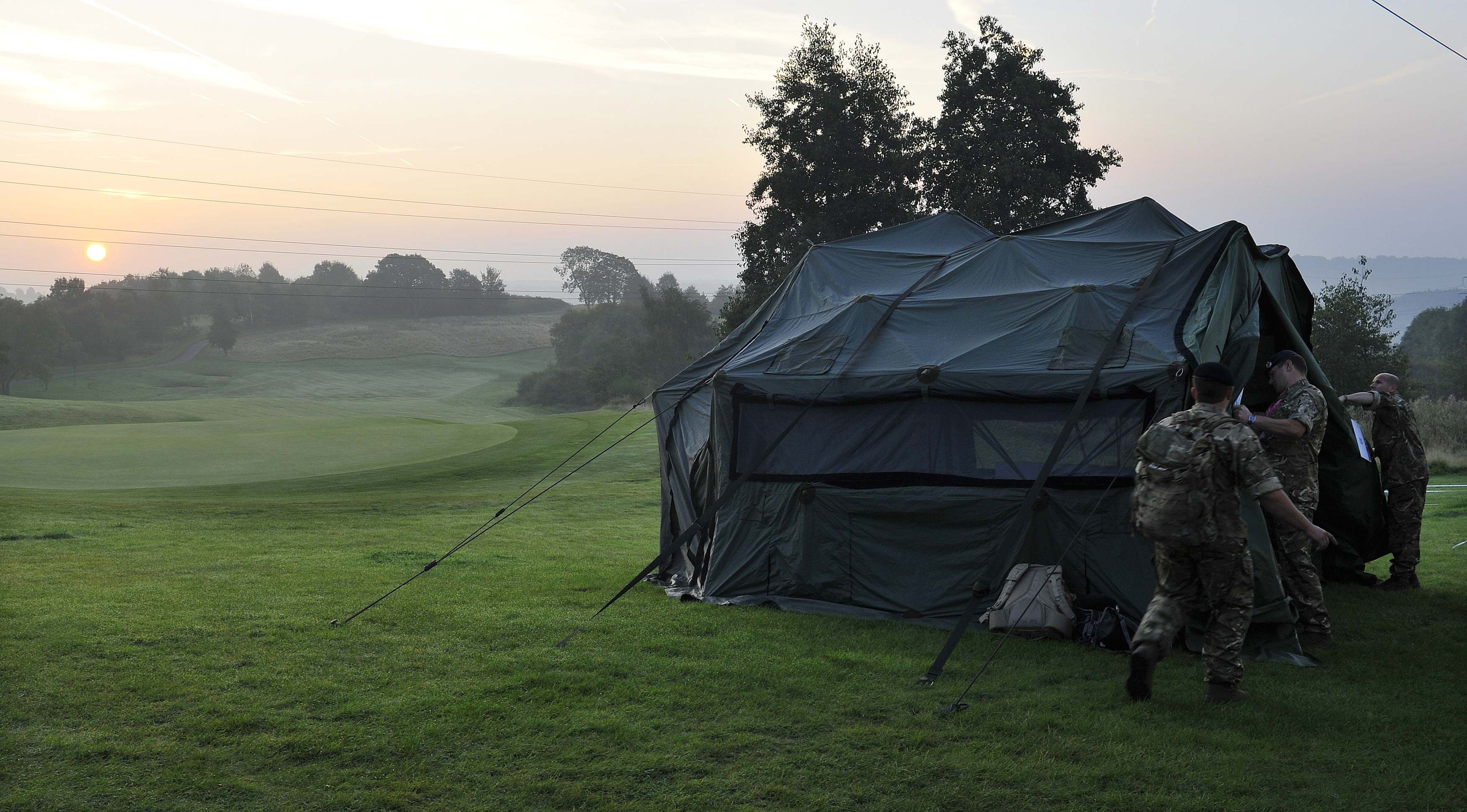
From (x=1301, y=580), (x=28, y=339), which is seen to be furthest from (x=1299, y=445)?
(x=28, y=339)

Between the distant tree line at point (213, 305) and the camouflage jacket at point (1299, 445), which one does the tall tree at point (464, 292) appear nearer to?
the distant tree line at point (213, 305)

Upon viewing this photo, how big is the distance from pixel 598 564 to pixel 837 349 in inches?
165

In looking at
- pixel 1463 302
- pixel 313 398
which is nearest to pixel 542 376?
pixel 313 398

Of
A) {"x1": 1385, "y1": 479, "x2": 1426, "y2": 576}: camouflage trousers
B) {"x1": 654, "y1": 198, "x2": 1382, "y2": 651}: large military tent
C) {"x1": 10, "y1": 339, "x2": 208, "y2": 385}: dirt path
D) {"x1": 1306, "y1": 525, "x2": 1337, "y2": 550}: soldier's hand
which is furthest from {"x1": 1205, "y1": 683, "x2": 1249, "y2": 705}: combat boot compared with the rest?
{"x1": 10, "y1": 339, "x2": 208, "y2": 385}: dirt path

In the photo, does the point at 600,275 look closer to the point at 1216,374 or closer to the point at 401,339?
the point at 401,339

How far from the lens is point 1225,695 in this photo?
579 cm

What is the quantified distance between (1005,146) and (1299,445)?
26511 mm

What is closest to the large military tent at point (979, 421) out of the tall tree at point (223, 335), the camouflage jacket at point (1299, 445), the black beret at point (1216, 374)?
the camouflage jacket at point (1299, 445)

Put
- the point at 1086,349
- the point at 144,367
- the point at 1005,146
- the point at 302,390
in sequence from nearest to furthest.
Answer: the point at 1086,349
the point at 1005,146
the point at 302,390
the point at 144,367

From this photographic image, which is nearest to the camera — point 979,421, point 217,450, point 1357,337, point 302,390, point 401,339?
point 979,421

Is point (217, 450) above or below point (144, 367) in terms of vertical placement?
below

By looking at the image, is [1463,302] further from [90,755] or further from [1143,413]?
[90,755]

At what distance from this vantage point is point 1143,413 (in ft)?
24.2

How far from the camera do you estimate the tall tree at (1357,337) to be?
3953 cm
